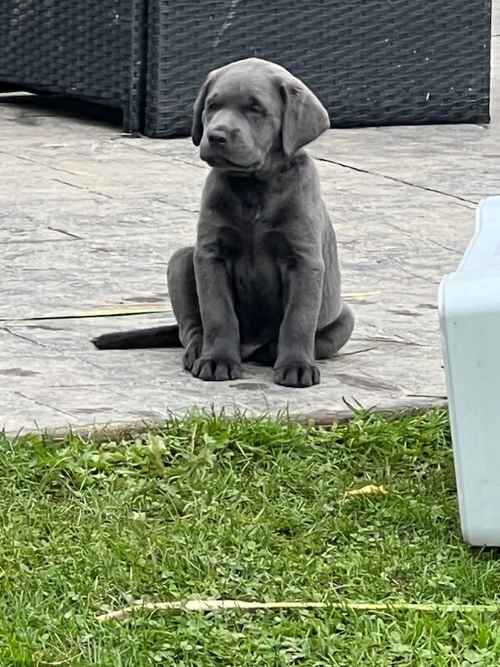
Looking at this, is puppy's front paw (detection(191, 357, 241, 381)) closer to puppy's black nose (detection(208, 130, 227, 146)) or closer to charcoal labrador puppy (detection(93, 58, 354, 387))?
charcoal labrador puppy (detection(93, 58, 354, 387))

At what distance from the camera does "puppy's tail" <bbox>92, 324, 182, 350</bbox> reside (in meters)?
4.92

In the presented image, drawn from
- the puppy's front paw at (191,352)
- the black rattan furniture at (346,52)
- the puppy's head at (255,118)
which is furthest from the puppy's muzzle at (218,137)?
the black rattan furniture at (346,52)

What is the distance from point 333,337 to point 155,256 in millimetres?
1393

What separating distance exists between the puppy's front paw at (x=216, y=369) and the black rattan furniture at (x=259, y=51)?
12.5 ft

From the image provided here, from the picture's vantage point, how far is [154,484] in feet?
12.6

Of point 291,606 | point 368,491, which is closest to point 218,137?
point 368,491

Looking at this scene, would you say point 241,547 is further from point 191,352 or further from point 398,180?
point 398,180

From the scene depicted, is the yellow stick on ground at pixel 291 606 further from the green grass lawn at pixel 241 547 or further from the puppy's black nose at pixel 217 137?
the puppy's black nose at pixel 217 137

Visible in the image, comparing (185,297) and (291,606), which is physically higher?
(291,606)

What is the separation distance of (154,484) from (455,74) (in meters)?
5.47

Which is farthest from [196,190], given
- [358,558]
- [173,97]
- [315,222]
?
[358,558]

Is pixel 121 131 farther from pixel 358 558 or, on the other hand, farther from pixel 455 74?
pixel 358 558

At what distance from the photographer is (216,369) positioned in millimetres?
4617

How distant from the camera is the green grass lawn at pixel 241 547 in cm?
303
